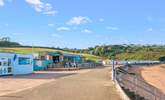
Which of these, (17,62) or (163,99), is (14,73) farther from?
(163,99)

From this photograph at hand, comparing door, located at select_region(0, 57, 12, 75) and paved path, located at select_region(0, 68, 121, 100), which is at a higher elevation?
door, located at select_region(0, 57, 12, 75)

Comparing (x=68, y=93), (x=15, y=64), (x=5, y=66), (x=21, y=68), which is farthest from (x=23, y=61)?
(x=68, y=93)

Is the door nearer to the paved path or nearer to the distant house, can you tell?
the paved path

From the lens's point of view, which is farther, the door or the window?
the window

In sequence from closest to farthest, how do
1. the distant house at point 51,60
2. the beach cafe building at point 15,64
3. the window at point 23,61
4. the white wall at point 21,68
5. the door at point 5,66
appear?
the door at point 5,66, the beach cafe building at point 15,64, the white wall at point 21,68, the window at point 23,61, the distant house at point 51,60

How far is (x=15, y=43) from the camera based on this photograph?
15938cm

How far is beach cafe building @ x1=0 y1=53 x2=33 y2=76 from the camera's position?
43312mm

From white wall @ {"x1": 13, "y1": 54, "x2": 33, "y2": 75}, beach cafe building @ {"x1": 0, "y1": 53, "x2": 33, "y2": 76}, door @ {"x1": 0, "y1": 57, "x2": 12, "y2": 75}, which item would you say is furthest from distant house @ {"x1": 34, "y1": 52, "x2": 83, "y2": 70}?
door @ {"x1": 0, "y1": 57, "x2": 12, "y2": 75}

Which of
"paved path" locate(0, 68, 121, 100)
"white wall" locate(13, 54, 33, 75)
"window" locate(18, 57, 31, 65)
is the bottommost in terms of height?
"paved path" locate(0, 68, 121, 100)

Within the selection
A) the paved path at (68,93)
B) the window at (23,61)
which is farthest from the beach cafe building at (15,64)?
the paved path at (68,93)

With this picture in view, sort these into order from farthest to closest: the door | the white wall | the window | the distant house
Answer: the distant house
the window
the white wall
the door

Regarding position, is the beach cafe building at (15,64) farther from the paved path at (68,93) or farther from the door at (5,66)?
the paved path at (68,93)

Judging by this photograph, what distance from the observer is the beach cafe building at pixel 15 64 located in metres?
43.3

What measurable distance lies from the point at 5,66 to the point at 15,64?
3.08 metres
